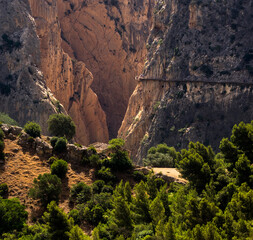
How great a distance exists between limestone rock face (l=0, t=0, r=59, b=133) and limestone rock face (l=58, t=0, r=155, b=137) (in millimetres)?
27321

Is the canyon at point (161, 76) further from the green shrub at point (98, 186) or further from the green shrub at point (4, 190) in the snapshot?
the green shrub at point (4, 190)

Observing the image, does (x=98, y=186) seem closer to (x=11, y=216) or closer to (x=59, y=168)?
(x=59, y=168)

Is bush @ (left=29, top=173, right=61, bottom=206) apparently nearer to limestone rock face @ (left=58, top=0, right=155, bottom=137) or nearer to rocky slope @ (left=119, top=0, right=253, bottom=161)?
rocky slope @ (left=119, top=0, right=253, bottom=161)

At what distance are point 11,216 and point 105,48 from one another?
88.7m

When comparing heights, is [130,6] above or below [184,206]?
above

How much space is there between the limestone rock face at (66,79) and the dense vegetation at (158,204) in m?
52.0

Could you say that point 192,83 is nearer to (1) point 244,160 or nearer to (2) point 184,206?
(1) point 244,160

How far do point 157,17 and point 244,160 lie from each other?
6938cm

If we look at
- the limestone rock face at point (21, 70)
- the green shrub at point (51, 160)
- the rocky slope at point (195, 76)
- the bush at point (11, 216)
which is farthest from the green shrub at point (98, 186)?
the rocky slope at point (195, 76)

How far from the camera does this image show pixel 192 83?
75875 mm

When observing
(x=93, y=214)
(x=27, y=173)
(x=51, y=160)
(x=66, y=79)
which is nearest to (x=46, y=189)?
(x=27, y=173)

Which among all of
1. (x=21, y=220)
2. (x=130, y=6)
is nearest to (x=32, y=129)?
(x=21, y=220)

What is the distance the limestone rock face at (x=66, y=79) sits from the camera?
277ft

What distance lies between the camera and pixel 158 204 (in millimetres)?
23125
